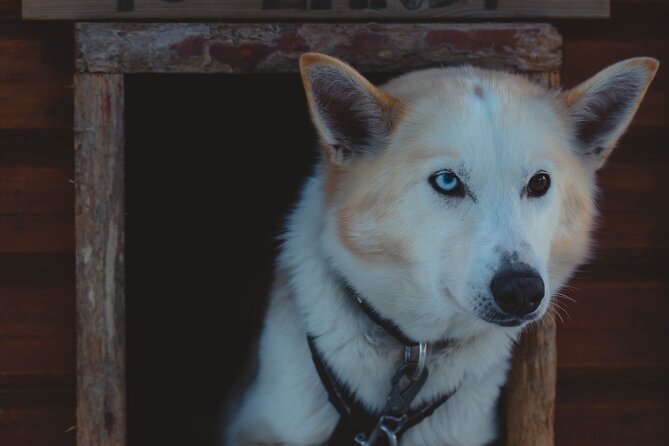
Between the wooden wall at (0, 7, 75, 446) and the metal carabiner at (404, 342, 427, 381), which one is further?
the wooden wall at (0, 7, 75, 446)

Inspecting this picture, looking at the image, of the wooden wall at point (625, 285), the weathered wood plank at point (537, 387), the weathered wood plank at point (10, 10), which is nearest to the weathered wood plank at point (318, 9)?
the weathered wood plank at point (10, 10)

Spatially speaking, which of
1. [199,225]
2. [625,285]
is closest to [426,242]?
[625,285]

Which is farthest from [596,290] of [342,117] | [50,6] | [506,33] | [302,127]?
[50,6]

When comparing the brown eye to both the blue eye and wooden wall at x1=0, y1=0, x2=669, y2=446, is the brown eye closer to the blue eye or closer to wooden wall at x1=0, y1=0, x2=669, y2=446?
the blue eye

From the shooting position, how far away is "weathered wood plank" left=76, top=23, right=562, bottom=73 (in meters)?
2.54

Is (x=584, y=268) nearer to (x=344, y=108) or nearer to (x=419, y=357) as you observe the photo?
(x=419, y=357)

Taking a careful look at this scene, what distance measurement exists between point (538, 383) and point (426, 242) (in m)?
0.82

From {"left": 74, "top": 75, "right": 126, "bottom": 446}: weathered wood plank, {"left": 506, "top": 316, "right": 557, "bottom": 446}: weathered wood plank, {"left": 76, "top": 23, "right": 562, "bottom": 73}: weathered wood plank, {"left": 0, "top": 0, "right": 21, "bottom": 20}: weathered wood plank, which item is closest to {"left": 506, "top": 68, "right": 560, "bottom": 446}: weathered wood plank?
{"left": 506, "top": 316, "right": 557, "bottom": 446}: weathered wood plank

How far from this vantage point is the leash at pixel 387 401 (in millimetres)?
2390

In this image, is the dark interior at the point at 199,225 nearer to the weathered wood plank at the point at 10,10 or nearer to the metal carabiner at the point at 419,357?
the weathered wood plank at the point at 10,10

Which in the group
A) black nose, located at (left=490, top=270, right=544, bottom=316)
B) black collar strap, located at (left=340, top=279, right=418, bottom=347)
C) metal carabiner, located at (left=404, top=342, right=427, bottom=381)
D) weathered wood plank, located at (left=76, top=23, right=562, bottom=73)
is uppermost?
weathered wood plank, located at (left=76, top=23, right=562, bottom=73)

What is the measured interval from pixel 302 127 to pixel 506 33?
1478 millimetres

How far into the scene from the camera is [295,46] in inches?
101

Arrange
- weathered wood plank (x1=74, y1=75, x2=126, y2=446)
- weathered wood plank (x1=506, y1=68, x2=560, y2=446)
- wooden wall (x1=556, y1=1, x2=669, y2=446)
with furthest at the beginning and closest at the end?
wooden wall (x1=556, y1=1, x2=669, y2=446), weathered wood plank (x1=506, y1=68, x2=560, y2=446), weathered wood plank (x1=74, y1=75, x2=126, y2=446)
